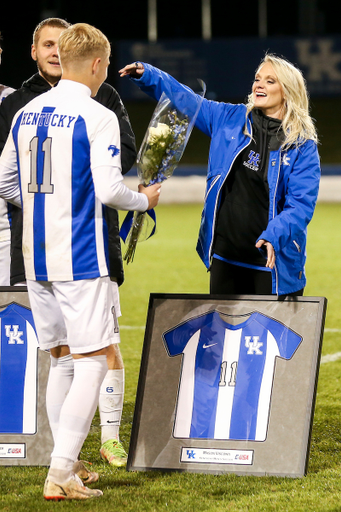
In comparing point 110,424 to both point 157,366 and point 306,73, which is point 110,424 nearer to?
point 157,366

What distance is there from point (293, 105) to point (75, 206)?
3.80ft

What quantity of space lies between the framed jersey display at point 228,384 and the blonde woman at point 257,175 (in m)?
0.21

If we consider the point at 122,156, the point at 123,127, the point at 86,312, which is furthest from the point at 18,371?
the point at 123,127

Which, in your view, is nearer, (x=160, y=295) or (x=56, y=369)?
(x=56, y=369)

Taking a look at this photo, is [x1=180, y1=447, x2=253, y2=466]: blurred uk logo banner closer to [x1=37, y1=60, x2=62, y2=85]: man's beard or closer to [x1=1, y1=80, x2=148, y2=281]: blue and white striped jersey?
[x1=1, y1=80, x2=148, y2=281]: blue and white striped jersey

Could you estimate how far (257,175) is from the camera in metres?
3.21

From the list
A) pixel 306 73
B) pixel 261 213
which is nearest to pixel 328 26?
pixel 306 73

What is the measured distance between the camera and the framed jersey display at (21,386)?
3125mm

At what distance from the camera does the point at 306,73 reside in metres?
25.3

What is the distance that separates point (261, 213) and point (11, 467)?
1.54 meters

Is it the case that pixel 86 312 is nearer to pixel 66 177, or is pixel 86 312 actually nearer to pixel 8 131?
pixel 66 177

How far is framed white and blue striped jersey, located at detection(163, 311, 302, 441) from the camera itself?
303cm

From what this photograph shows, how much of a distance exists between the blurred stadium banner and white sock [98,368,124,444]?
2233 centimetres

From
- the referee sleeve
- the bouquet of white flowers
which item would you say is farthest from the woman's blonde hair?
the referee sleeve
